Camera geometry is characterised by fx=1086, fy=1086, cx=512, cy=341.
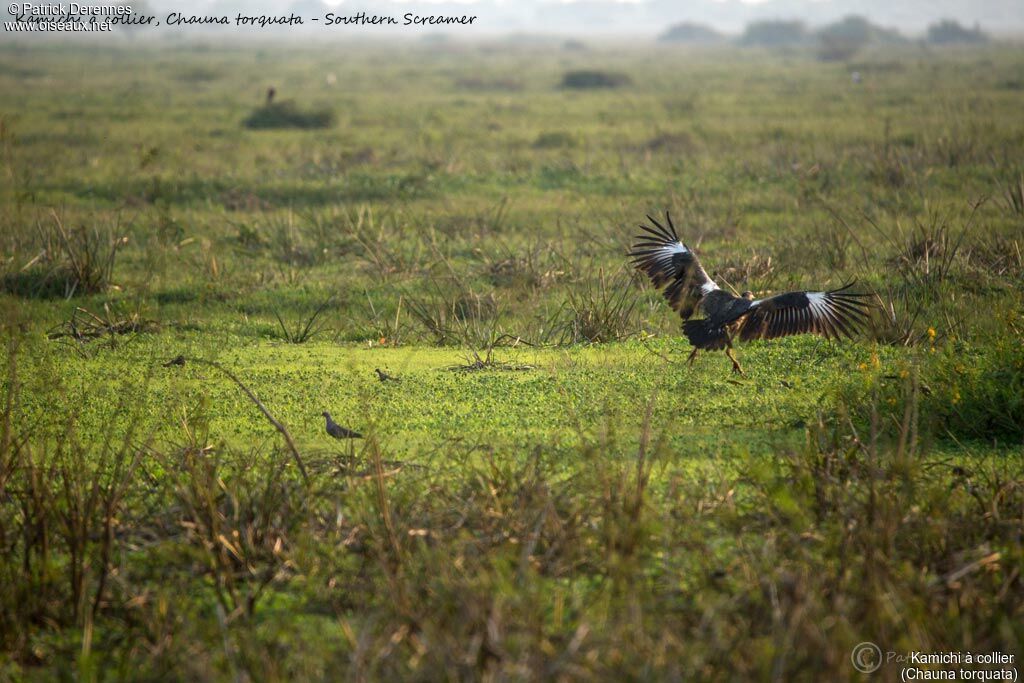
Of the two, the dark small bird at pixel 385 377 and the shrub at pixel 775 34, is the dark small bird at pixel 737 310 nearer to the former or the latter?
the dark small bird at pixel 385 377

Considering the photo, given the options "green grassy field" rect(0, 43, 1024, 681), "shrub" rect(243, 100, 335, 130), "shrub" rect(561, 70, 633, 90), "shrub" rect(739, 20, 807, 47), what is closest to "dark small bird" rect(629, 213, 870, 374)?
"green grassy field" rect(0, 43, 1024, 681)

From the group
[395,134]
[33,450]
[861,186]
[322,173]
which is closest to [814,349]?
[33,450]

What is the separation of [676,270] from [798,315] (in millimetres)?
880

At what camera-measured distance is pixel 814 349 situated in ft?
20.5

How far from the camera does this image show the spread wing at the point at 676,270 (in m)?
5.88

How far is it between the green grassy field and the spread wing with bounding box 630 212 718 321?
41 cm

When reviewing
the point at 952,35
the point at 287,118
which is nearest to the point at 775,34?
the point at 952,35

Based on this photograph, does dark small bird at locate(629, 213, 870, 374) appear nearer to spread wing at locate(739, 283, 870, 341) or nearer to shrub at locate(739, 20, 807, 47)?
spread wing at locate(739, 283, 870, 341)

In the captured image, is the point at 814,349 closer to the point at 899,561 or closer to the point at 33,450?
the point at 899,561

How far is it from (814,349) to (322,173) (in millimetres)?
9342

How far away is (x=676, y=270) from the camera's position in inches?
235
